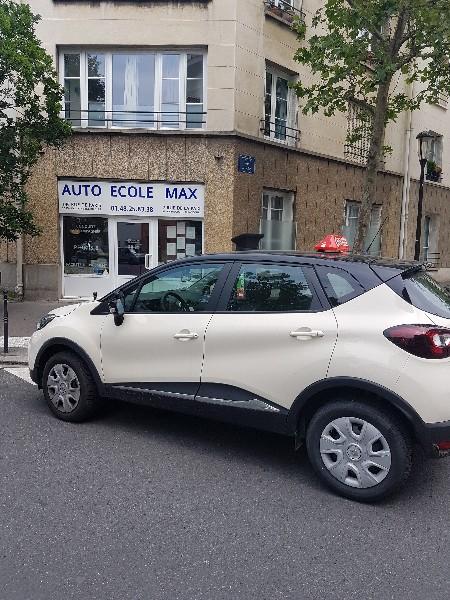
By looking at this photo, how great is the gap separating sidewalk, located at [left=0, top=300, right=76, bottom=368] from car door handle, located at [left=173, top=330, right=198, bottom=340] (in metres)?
3.70

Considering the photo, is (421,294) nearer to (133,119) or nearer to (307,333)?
(307,333)

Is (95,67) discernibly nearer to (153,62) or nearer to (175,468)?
(153,62)

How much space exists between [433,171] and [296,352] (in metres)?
17.4

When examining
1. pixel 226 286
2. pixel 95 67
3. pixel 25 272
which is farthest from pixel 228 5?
pixel 226 286

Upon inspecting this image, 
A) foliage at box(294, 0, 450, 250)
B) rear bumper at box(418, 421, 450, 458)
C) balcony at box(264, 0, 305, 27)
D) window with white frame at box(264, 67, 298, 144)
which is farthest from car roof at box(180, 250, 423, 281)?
balcony at box(264, 0, 305, 27)

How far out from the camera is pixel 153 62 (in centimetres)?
1194

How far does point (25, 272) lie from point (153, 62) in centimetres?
569

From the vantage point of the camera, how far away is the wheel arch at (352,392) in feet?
10.8

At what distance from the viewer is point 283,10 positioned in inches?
499

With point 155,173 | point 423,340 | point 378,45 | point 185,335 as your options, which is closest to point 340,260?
point 423,340

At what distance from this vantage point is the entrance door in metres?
12.4

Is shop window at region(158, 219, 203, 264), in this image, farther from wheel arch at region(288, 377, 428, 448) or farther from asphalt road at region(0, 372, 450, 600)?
wheel arch at region(288, 377, 428, 448)

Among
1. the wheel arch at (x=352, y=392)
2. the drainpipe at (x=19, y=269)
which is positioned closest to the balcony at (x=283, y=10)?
the drainpipe at (x=19, y=269)

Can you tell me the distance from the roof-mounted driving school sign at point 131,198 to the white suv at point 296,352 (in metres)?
7.85
